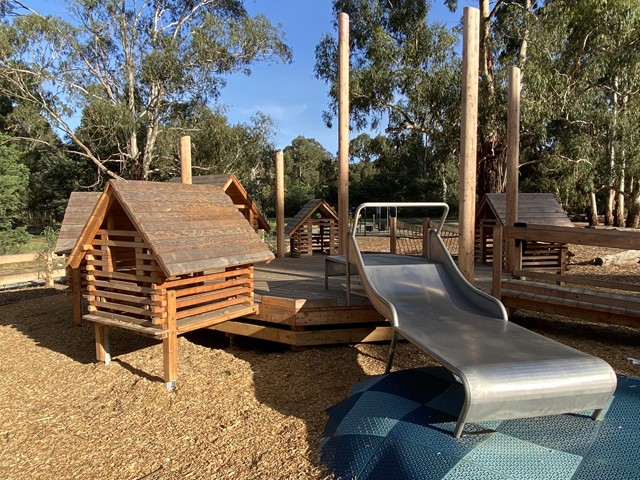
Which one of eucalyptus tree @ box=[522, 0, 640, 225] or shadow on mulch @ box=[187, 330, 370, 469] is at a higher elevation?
eucalyptus tree @ box=[522, 0, 640, 225]

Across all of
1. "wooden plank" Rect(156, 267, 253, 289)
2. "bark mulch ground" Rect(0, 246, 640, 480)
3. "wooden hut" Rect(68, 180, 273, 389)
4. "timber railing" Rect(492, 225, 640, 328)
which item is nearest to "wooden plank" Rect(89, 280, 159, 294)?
"wooden hut" Rect(68, 180, 273, 389)

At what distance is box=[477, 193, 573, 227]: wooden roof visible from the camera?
30.8ft

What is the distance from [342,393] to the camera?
4.46 meters

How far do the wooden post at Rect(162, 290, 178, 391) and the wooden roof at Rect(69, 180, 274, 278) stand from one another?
475mm

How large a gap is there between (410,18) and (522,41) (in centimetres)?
515

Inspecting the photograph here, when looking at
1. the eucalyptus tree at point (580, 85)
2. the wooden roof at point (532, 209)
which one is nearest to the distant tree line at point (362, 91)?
the eucalyptus tree at point (580, 85)

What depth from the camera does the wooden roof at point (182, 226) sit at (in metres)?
4.51

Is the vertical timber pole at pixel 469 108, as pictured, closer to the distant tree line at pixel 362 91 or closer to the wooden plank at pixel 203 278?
the wooden plank at pixel 203 278

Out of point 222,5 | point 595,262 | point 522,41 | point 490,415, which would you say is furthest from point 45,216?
point 490,415

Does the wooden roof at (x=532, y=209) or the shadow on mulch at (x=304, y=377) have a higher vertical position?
the wooden roof at (x=532, y=209)

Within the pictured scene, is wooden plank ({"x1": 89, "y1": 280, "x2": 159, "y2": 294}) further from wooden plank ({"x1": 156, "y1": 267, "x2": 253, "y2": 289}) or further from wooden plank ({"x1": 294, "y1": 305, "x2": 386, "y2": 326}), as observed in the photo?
wooden plank ({"x1": 294, "y1": 305, "x2": 386, "y2": 326})

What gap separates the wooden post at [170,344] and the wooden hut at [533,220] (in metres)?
6.52

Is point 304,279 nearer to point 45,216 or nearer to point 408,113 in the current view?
point 408,113

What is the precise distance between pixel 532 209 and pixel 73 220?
8595 millimetres
